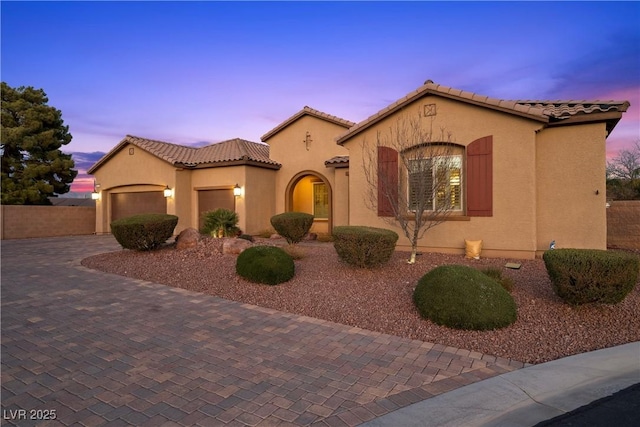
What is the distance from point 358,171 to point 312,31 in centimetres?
495

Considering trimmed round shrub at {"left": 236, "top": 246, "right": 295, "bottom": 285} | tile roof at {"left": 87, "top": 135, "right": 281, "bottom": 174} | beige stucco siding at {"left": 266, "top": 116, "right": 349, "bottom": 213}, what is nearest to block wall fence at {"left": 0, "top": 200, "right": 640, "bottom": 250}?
tile roof at {"left": 87, "top": 135, "right": 281, "bottom": 174}

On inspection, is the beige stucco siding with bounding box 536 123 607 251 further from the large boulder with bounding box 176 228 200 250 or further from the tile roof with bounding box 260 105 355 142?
the large boulder with bounding box 176 228 200 250

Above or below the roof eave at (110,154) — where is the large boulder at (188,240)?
below

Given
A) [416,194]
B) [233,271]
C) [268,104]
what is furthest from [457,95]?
[268,104]

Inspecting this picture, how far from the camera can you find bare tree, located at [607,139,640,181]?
2442cm

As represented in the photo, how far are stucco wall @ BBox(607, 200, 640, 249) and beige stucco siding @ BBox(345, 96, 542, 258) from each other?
4.87 meters

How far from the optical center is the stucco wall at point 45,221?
1892cm

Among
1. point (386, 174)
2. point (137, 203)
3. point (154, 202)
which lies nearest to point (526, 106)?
point (386, 174)

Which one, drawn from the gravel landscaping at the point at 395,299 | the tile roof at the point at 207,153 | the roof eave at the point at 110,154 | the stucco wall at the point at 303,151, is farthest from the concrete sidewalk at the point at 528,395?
the roof eave at the point at 110,154

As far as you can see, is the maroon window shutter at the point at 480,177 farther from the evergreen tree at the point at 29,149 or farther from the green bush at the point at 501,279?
the evergreen tree at the point at 29,149

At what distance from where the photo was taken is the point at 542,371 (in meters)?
3.91

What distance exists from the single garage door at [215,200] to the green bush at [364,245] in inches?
404

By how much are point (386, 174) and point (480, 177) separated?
8.90 feet

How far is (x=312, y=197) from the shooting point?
61.3 feet
